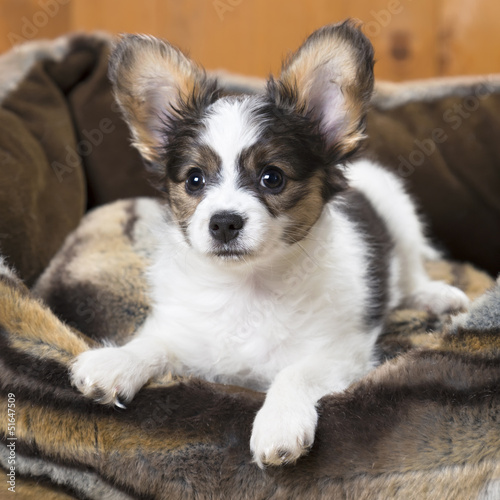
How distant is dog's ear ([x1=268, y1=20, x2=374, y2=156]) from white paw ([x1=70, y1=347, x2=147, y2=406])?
3.21ft

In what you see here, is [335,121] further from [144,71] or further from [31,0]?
[31,0]

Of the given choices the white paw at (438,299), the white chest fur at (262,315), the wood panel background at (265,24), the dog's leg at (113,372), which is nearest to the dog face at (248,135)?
the white chest fur at (262,315)

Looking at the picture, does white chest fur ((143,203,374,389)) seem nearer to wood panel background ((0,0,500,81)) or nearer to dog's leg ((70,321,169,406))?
dog's leg ((70,321,169,406))

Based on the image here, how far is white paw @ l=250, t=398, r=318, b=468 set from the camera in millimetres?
1508

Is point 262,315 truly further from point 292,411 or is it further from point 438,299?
point 438,299

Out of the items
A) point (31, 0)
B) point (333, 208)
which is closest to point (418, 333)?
point (333, 208)

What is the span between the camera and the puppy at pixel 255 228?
1.88 metres

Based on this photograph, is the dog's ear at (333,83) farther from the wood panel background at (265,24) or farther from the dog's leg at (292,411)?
the wood panel background at (265,24)

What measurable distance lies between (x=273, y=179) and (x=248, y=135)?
0.15 m

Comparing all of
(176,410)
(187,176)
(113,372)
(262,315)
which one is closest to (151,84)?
(187,176)

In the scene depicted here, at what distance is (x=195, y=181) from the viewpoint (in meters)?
2.02

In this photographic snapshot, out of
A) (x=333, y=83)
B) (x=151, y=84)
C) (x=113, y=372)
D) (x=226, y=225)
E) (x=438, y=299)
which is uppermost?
(x=333, y=83)

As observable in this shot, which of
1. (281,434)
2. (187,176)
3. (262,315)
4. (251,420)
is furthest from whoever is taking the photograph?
(262,315)

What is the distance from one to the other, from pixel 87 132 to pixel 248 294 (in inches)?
65.4
